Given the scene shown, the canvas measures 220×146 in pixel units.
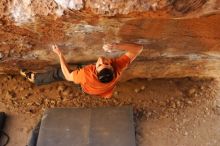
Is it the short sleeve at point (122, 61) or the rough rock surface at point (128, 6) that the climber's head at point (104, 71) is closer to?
the short sleeve at point (122, 61)

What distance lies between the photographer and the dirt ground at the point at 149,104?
5.37 metres

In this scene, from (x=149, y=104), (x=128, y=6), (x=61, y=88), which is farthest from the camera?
(x=61, y=88)

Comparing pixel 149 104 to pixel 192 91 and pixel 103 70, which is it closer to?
pixel 192 91

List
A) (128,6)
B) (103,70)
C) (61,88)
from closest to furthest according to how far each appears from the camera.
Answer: (128,6) → (103,70) → (61,88)

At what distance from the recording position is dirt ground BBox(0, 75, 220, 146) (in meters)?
5.37

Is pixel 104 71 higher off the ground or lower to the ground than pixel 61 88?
higher

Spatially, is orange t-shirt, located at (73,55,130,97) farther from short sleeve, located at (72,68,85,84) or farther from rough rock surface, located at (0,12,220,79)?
rough rock surface, located at (0,12,220,79)

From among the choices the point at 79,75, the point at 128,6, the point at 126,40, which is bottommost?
the point at 79,75

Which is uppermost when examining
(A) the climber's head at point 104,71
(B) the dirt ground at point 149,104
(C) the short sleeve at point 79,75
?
(A) the climber's head at point 104,71

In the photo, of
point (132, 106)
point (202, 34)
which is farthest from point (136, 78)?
point (202, 34)

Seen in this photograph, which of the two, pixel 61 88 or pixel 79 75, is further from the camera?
pixel 61 88

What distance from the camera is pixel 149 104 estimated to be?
18.5 ft

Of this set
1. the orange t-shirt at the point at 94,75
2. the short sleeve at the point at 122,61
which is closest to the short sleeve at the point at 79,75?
the orange t-shirt at the point at 94,75

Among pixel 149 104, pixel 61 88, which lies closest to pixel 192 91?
pixel 149 104
